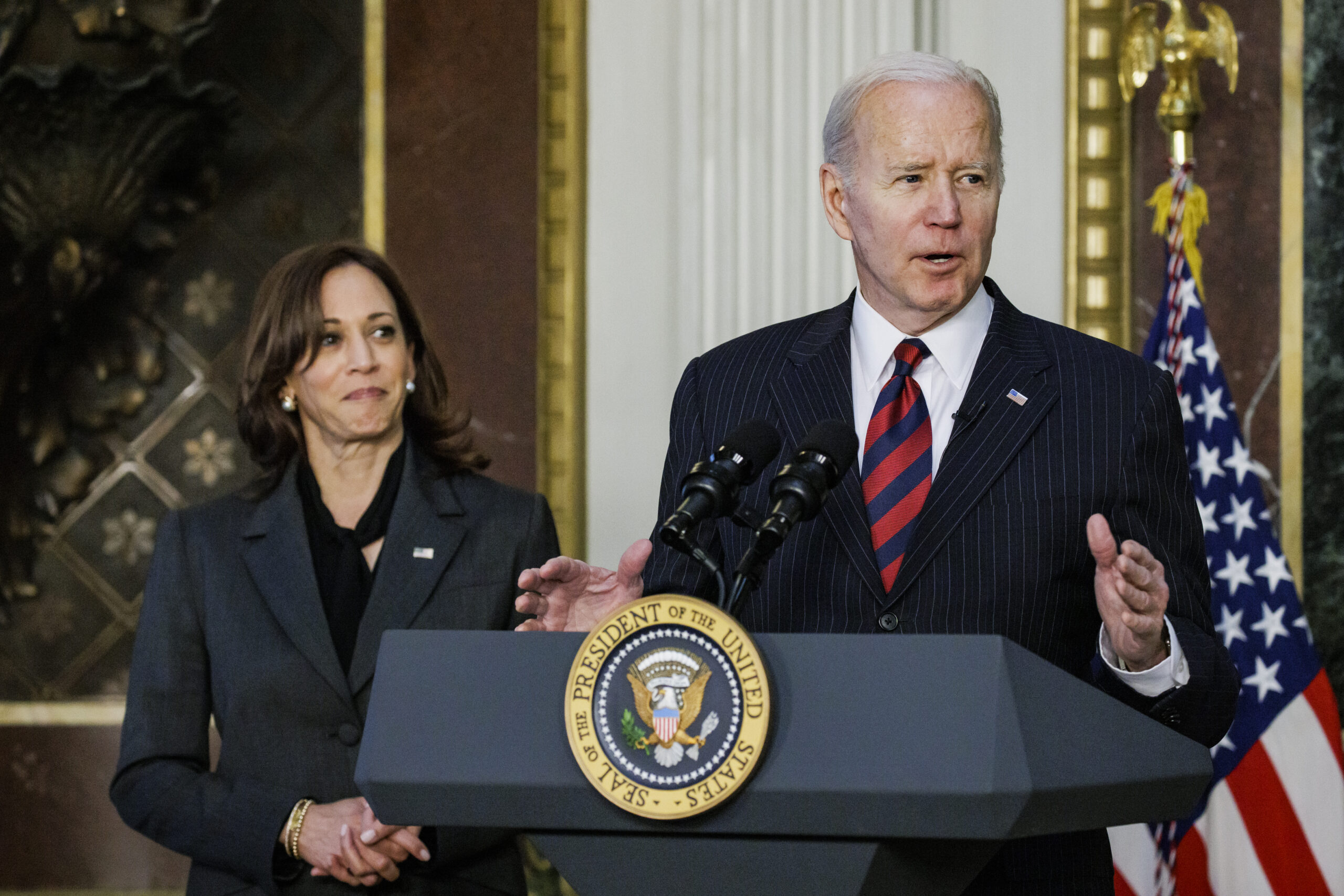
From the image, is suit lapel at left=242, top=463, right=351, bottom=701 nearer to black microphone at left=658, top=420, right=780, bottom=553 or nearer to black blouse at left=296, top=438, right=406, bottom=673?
black blouse at left=296, top=438, right=406, bottom=673

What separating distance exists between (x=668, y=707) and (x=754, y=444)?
34 cm

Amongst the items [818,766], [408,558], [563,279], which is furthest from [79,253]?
[818,766]

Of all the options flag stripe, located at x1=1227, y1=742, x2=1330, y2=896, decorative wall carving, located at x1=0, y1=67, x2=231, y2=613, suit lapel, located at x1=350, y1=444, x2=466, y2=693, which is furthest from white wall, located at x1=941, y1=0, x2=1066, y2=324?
decorative wall carving, located at x1=0, y1=67, x2=231, y2=613

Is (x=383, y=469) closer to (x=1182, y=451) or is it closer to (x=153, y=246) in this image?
(x=1182, y=451)

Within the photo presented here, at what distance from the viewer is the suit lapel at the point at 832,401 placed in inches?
72.1

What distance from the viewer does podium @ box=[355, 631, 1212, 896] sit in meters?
1.28

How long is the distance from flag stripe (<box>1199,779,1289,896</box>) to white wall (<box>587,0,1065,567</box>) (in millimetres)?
1431

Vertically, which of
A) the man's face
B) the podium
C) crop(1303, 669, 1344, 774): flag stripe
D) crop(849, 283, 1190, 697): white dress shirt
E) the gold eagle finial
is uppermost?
the gold eagle finial

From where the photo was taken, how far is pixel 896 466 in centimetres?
189

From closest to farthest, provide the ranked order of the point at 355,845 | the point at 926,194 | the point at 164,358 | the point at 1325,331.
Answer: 1. the point at 926,194
2. the point at 355,845
3. the point at 1325,331
4. the point at 164,358

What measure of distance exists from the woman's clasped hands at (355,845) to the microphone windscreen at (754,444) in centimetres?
121

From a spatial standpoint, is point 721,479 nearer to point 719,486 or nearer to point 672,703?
point 719,486

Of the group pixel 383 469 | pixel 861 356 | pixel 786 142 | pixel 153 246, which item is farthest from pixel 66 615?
pixel 861 356

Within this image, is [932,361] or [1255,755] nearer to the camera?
A: [932,361]
